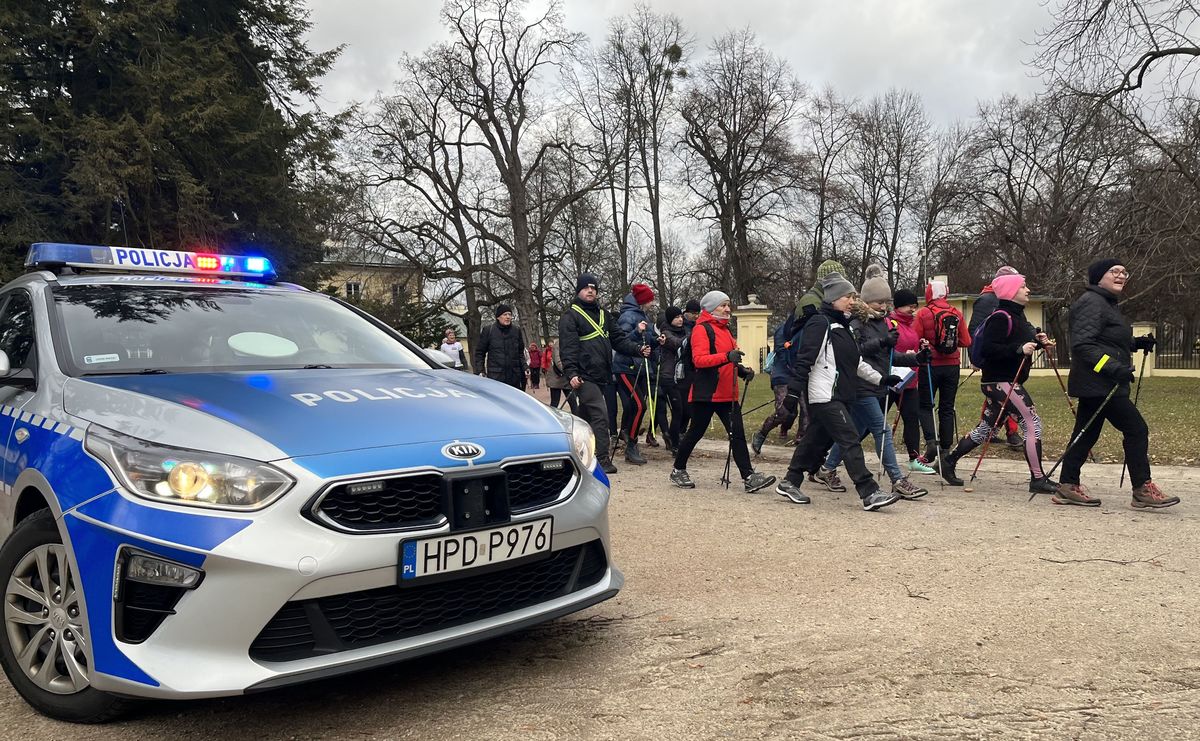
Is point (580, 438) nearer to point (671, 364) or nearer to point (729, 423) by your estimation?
point (729, 423)

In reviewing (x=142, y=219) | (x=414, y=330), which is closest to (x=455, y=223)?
(x=414, y=330)

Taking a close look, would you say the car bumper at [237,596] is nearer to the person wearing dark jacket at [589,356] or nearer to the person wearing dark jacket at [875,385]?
the person wearing dark jacket at [875,385]

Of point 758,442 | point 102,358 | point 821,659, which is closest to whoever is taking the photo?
point 821,659

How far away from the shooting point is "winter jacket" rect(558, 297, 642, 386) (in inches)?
343

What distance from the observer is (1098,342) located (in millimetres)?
6301

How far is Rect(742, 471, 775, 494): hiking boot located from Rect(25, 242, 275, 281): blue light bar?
4343mm

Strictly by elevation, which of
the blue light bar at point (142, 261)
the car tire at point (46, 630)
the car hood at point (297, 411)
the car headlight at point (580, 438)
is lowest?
the car tire at point (46, 630)

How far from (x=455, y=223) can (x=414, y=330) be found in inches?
201

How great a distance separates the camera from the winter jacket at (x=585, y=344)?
870cm

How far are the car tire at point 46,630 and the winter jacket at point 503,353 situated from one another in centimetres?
881

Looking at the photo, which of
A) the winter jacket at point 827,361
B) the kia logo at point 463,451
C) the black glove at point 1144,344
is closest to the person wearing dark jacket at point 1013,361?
the black glove at point 1144,344

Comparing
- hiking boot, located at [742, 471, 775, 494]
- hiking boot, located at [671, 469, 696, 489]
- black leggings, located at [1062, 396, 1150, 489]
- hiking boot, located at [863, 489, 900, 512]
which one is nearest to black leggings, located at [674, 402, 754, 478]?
hiking boot, located at [742, 471, 775, 494]

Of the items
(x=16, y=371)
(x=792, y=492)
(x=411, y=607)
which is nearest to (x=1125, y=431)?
(x=792, y=492)

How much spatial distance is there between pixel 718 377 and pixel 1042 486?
2.81m
